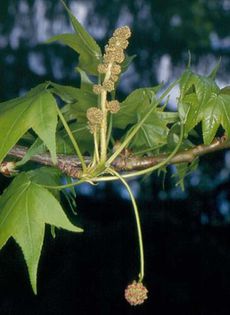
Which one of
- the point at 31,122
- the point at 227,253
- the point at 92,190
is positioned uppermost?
the point at 92,190

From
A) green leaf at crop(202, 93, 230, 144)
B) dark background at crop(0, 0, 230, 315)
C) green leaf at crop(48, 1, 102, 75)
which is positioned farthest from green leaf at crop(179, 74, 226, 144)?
dark background at crop(0, 0, 230, 315)

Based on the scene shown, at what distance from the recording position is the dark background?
2723mm

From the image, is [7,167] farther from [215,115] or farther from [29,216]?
[215,115]

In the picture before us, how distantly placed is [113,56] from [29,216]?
189 mm

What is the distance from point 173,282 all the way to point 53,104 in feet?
7.74

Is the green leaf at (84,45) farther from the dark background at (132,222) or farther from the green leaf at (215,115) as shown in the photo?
the dark background at (132,222)

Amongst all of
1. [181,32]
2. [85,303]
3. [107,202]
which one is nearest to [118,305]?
[85,303]

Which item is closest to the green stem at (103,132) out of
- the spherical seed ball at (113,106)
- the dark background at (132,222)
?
the spherical seed ball at (113,106)

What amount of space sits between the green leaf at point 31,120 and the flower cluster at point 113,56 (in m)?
0.05

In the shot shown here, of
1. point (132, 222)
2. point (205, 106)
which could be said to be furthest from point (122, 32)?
point (132, 222)

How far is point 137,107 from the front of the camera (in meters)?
0.67

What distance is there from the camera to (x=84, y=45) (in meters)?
0.61

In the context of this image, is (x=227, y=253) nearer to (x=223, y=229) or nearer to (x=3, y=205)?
(x=223, y=229)

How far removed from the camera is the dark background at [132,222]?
2723mm
